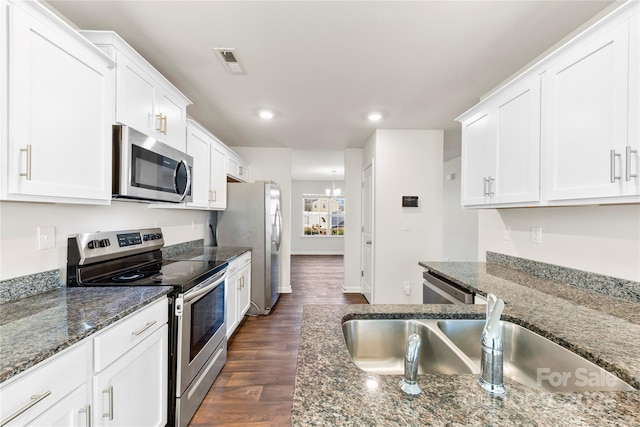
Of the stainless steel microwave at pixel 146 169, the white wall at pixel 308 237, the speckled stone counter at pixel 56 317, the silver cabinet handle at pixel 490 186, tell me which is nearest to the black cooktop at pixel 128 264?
the speckled stone counter at pixel 56 317

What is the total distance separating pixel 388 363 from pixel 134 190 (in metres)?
1.65

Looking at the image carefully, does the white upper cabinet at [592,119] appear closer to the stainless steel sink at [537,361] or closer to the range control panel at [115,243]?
the stainless steel sink at [537,361]

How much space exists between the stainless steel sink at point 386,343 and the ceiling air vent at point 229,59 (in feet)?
6.19

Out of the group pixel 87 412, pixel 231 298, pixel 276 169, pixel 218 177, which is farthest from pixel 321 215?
pixel 87 412

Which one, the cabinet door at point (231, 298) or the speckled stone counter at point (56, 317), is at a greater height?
the speckled stone counter at point (56, 317)

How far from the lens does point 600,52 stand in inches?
52.9

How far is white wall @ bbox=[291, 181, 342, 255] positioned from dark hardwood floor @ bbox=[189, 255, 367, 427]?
4.92m

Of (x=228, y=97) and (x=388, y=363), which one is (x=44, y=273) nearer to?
(x=388, y=363)

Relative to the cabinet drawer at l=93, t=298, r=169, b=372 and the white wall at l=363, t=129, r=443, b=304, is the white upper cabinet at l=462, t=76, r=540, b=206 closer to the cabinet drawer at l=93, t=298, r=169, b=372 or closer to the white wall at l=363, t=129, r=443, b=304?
the white wall at l=363, t=129, r=443, b=304

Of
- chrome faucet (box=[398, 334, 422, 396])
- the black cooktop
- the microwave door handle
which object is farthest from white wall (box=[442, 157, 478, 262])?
chrome faucet (box=[398, 334, 422, 396])

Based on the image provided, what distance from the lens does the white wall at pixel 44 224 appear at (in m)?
1.38

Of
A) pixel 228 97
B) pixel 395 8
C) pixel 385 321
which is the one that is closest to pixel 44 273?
pixel 385 321

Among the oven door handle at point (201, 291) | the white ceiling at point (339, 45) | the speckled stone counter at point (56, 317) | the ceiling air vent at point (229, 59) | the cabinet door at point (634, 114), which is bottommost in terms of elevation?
the oven door handle at point (201, 291)

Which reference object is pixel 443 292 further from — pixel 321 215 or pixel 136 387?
pixel 321 215
